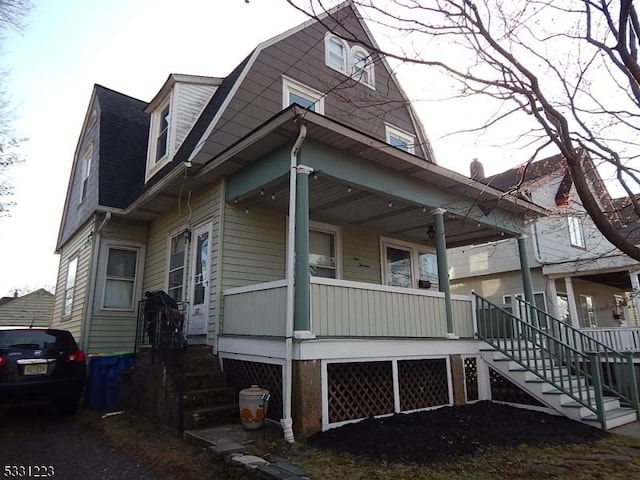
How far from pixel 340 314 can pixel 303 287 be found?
0.84 metres

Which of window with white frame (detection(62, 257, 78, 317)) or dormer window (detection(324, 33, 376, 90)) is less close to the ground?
dormer window (detection(324, 33, 376, 90))

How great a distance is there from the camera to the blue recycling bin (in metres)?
8.12

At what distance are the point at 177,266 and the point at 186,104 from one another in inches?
146

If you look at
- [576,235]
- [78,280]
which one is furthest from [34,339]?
[576,235]

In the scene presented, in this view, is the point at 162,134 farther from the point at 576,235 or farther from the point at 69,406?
the point at 576,235

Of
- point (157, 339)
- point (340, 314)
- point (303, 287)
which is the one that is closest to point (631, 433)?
point (340, 314)

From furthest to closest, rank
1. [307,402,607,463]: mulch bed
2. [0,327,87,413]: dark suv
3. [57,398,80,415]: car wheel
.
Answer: [57,398,80,415]: car wheel, [0,327,87,413]: dark suv, [307,402,607,463]: mulch bed

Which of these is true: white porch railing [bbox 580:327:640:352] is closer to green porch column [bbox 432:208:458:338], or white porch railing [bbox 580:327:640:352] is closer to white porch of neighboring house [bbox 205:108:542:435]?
white porch of neighboring house [bbox 205:108:542:435]

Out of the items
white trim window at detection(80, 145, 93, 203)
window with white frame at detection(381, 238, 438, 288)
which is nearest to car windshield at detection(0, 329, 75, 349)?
white trim window at detection(80, 145, 93, 203)

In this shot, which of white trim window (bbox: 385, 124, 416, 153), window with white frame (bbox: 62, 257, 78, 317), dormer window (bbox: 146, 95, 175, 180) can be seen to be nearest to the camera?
dormer window (bbox: 146, 95, 175, 180)

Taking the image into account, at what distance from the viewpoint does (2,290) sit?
219 feet

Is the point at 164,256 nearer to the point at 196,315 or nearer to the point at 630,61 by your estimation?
the point at 196,315

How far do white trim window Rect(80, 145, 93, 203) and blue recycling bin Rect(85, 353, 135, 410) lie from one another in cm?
573

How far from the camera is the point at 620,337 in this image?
13.1 m
